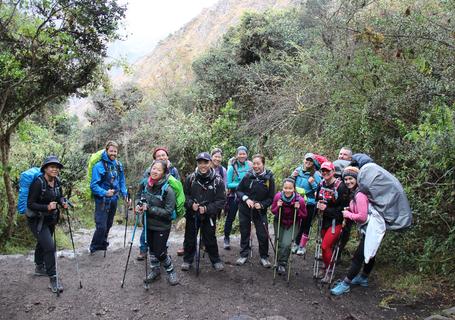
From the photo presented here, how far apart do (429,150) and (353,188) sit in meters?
1.20

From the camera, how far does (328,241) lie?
592 centimetres

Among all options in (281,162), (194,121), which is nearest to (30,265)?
(281,162)

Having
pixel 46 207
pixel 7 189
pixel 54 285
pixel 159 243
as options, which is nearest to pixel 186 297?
pixel 159 243

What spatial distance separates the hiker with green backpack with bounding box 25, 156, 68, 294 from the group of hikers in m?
0.01

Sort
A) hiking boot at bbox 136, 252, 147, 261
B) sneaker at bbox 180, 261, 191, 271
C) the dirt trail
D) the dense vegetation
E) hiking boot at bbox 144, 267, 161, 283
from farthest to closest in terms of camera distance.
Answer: hiking boot at bbox 136, 252, 147, 261 → sneaker at bbox 180, 261, 191, 271 → the dense vegetation → hiking boot at bbox 144, 267, 161, 283 → the dirt trail

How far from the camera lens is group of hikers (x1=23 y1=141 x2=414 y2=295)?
18.1ft

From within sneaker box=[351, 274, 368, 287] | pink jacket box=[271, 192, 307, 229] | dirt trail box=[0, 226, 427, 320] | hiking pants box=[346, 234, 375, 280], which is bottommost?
dirt trail box=[0, 226, 427, 320]

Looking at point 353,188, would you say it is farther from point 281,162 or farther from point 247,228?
point 281,162

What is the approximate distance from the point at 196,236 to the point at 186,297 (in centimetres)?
113

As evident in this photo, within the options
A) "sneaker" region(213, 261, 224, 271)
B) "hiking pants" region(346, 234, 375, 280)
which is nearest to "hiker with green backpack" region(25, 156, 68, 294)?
"sneaker" region(213, 261, 224, 271)

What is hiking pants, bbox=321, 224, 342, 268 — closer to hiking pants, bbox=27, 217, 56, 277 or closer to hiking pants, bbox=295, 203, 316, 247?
hiking pants, bbox=295, 203, 316, 247

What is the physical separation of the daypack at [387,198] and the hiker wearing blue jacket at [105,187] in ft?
14.1

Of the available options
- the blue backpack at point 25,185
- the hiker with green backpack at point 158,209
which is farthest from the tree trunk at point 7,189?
the hiker with green backpack at point 158,209

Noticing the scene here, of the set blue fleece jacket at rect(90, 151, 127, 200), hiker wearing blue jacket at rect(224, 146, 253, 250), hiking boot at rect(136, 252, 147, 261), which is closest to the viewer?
blue fleece jacket at rect(90, 151, 127, 200)
